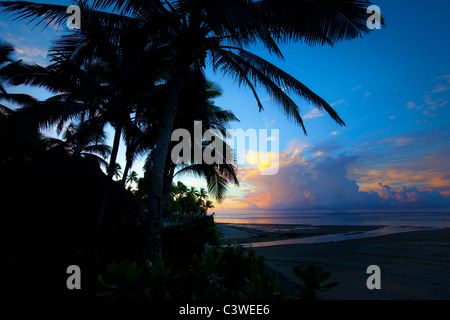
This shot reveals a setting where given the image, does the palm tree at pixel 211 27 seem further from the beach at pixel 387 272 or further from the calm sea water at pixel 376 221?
the calm sea water at pixel 376 221

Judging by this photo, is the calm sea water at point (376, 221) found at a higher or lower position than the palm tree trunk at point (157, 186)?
lower

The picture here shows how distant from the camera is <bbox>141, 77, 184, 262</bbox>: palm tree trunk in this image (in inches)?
139

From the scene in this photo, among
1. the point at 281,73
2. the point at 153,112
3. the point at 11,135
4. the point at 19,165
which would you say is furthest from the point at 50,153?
the point at 281,73

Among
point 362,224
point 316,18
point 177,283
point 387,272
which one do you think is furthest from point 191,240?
point 362,224

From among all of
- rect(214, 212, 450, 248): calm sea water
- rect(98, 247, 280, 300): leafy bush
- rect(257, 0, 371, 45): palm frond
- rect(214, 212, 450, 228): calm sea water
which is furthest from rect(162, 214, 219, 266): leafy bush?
rect(214, 212, 450, 228): calm sea water

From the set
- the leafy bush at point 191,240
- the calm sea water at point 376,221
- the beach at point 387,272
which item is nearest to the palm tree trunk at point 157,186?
the beach at point 387,272

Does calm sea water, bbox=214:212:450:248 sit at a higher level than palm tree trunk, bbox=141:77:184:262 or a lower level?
lower

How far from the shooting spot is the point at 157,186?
3.80 meters

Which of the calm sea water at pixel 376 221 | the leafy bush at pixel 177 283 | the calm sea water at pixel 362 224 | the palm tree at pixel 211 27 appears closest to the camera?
the leafy bush at pixel 177 283

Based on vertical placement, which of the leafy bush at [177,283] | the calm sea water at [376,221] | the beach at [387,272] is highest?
the leafy bush at [177,283]

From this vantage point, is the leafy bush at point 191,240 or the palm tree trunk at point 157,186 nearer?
the palm tree trunk at point 157,186

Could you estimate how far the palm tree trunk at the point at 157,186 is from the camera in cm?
353

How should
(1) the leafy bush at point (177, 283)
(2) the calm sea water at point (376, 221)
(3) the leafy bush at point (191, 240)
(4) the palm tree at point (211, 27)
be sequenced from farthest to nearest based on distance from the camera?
1. (2) the calm sea water at point (376, 221)
2. (3) the leafy bush at point (191, 240)
3. (4) the palm tree at point (211, 27)
4. (1) the leafy bush at point (177, 283)

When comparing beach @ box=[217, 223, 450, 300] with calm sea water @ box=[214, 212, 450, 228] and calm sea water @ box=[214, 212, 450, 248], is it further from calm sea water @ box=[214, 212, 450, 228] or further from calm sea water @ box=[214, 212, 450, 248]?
calm sea water @ box=[214, 212, 450, 228]
